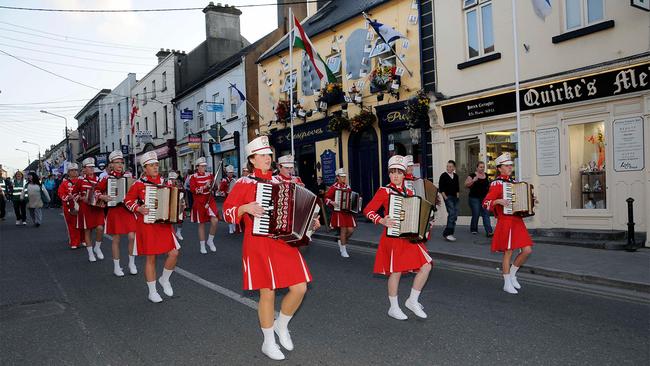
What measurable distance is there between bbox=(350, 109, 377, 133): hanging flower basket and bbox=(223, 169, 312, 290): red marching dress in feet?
42.5

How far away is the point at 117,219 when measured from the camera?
8742 millimetres

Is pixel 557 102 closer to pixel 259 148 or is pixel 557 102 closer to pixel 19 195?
pixel 259 148

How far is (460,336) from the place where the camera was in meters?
4.96

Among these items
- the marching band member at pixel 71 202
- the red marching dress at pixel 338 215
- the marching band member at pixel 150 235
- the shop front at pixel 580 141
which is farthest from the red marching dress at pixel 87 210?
the shop front at pixel 580 141

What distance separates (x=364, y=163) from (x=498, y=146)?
5.73 metres

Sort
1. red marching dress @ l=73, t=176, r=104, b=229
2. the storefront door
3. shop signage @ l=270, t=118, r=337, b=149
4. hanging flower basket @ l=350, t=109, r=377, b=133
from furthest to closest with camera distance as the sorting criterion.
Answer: shop signage @ l=270, t=118, r=337, b=149 < the storefront door < hanging flower basket @ l=350, t=109, r=377, b=133 < red marching dress @ l=73, t=176, r=104, b=229

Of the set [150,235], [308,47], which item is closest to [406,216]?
[150,235]

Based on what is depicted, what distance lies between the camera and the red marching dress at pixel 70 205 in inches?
427

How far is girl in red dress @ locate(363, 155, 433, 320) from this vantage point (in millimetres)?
5566

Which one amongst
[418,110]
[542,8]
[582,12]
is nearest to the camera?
[542,8]

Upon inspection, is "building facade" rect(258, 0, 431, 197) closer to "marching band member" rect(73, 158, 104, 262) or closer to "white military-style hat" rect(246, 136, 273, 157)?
"marching band member" rect(73, 158, 104, 262)

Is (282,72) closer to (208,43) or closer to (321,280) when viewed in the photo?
(208,43)

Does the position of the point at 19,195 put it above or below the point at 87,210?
above

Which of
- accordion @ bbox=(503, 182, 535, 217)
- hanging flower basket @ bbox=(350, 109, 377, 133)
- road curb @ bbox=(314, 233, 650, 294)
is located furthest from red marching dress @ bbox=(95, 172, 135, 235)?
hanging flower basket @ bbox=(350, 109, 377, 133)
